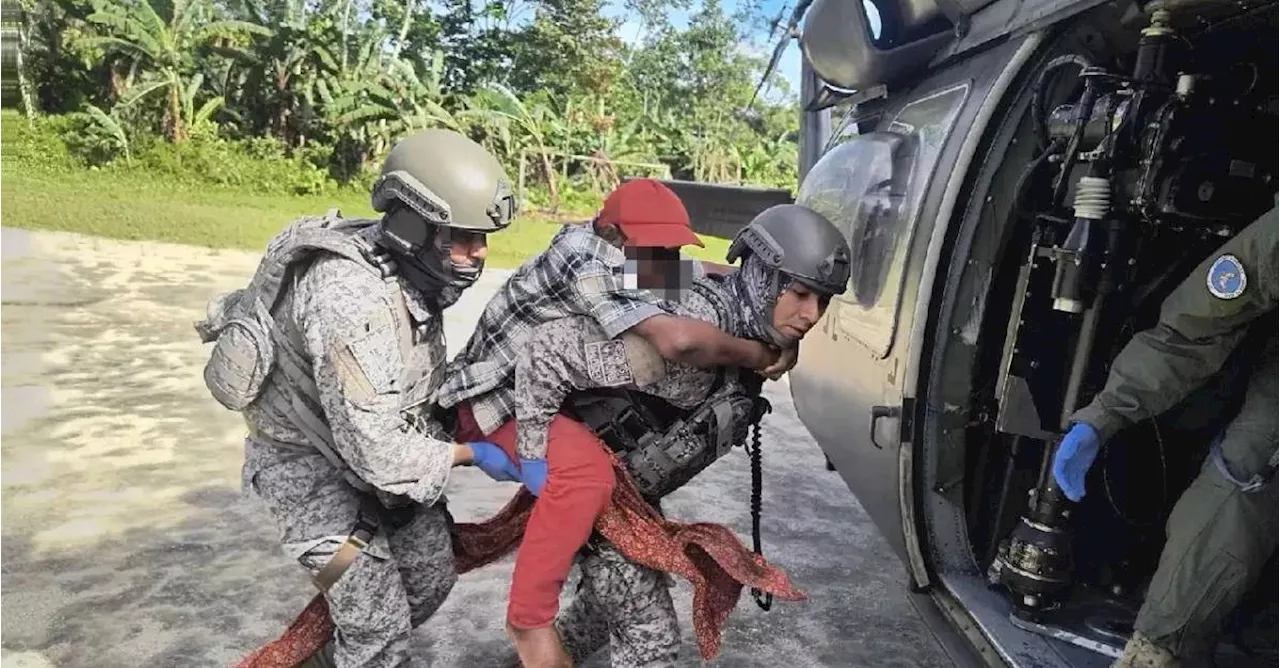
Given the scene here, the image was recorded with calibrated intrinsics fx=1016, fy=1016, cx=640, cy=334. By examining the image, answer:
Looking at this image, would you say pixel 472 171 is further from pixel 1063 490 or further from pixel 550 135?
pixel 550 135

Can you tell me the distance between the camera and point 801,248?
8.55ft

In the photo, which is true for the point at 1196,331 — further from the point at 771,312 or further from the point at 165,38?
the point at 165,38

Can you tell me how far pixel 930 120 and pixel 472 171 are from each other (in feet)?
4.97

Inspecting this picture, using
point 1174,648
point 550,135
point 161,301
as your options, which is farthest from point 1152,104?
point 550,135

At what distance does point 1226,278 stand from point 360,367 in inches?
77.7

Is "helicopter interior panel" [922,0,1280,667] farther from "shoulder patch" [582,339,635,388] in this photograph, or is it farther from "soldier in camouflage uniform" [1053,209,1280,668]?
"shoulder patch" [582,339,635,388]

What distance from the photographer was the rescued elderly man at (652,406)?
2.65 meters

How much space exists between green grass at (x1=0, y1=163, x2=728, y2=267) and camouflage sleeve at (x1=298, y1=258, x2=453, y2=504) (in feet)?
31.5

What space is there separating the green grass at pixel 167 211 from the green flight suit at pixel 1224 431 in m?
10.2

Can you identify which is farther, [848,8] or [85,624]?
[848,8]

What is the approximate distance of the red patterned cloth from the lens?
2.75 m

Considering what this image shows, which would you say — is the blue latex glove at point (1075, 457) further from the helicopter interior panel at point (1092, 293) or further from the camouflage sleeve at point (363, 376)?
the camouflage sleeve at point (363, 376)

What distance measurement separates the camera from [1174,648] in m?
2.27

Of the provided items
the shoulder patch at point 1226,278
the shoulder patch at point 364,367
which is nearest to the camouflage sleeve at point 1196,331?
the shoulder patch at point 1226,278
